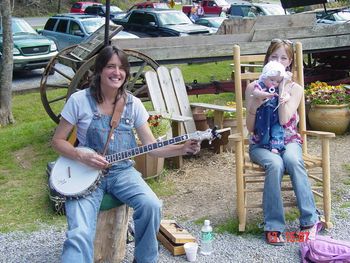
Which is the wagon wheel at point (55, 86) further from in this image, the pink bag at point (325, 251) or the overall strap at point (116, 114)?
Result: the pink bag at point (325, 251)

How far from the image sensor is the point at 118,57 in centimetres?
350

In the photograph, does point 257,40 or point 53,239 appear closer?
point 53,239

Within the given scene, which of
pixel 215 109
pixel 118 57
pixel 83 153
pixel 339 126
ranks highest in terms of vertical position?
pixel 118 57

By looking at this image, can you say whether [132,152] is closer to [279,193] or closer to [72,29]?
[279,193]

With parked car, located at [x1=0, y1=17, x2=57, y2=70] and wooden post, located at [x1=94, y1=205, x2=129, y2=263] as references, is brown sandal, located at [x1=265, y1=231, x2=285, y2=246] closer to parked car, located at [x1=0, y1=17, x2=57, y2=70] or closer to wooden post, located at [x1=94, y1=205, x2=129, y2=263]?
wooden post, located at [x1=94, y1=205, x2=129, y2=263]

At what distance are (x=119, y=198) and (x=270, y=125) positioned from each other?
1344 mm

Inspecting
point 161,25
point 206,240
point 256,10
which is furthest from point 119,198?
point 256,10

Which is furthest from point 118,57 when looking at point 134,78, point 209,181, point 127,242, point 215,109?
point 134,78

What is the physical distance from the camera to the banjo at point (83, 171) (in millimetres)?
3332

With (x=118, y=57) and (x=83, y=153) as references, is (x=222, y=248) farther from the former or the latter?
(x=118, y=57)

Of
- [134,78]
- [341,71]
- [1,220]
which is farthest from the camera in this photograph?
[341,71]

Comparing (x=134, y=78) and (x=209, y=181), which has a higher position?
(x=134, y=78)

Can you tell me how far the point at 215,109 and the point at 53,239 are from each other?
259 centimetres

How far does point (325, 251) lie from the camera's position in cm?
356
